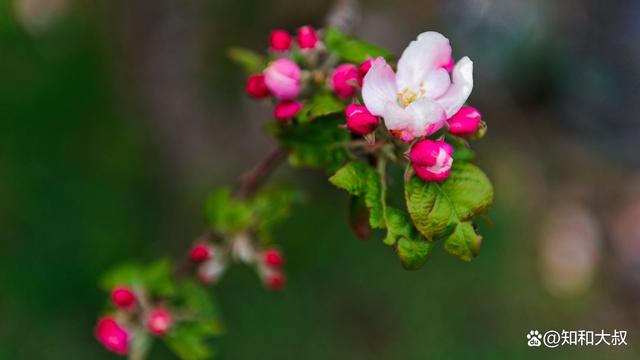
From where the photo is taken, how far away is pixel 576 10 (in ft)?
11.9

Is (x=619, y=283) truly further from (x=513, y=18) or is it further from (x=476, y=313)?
(x=513, y=18)

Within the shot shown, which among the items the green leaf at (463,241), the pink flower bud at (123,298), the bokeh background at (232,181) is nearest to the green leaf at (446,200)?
the green leaf at (463,241)

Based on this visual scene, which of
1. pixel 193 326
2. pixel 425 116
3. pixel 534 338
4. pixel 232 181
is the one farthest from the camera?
pixel 232 181

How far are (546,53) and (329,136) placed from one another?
262cm

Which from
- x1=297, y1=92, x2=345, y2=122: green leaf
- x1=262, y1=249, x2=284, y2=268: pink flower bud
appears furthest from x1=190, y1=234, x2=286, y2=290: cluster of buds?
x1=297, y1=92, x2=345, y2=122: green leaf

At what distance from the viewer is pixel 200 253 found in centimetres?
149

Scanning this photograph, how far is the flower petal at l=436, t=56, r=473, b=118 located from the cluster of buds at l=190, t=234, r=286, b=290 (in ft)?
2.05

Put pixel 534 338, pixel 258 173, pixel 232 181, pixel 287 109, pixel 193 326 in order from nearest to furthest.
Result: pixel 287 109, pixel 258 173, pixel 193 326, pixel 534 338, pixel 232 181

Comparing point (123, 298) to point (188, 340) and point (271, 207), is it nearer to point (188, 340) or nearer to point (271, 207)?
point (188, 340)

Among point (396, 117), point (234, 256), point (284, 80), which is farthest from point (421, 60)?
point (234, 256)

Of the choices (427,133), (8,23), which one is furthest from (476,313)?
(8,23)

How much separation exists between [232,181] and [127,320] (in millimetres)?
1518

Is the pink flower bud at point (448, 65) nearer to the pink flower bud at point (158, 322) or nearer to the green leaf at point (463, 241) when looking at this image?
the green leaf at point (463, 241)

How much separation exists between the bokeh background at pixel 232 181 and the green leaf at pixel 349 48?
1242mm
